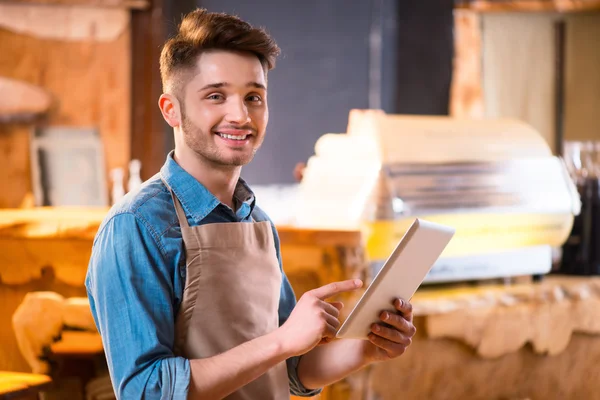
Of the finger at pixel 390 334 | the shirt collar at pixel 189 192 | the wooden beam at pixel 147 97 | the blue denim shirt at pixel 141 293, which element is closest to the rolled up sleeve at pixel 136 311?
the blue denim shirt at pixel 141 293

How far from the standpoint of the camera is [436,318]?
245cm

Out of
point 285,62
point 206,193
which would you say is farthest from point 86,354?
point 285,62

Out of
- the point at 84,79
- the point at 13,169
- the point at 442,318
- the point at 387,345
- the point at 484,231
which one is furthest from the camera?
the point at 84,79

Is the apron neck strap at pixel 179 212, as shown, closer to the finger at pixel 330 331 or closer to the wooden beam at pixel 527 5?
the finger at pixel 330 331

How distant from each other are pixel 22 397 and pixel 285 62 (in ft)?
6.21

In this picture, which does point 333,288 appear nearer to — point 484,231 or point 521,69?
point 484,231

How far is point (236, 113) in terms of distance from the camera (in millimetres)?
1179

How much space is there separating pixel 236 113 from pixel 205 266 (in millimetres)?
257

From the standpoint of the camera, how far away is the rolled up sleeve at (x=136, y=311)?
105 cm

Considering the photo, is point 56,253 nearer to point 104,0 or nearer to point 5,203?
point 5,203

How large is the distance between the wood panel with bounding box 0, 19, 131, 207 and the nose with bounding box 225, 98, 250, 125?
2.33 m

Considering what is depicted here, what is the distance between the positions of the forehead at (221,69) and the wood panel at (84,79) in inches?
90.7

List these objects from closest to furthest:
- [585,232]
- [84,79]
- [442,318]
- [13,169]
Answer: [442,318]
[585,232]
[13,169]
[84,79]

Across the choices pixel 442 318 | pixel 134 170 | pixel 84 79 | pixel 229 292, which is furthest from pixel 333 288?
pixel 84 79
